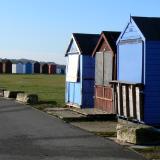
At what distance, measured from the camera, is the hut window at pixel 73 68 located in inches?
978

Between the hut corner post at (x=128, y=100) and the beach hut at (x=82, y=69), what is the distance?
467cm

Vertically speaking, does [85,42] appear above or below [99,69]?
above

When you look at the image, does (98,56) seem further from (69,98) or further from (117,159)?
(117,159)

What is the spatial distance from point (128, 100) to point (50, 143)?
4764mm

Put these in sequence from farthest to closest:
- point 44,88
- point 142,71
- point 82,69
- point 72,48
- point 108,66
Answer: point 44,88 < point 72,48 < point 82,69 < point 108,66 < point 142,71

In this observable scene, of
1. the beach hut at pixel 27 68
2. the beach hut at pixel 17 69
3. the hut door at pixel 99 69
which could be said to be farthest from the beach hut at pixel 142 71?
the beach hut at pixel 17 69

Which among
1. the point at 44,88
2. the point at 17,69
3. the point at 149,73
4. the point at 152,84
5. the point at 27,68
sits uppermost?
the point at 27,68

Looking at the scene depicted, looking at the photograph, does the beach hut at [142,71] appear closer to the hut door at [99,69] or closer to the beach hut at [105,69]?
the beach hut at [105,69]

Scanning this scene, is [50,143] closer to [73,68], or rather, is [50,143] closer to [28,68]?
[73,68]

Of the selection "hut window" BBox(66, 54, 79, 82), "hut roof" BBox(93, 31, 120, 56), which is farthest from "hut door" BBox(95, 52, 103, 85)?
"hut window" BBox(66, 54, 79, 82)

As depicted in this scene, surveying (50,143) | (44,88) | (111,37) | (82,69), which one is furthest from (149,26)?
(44,88)

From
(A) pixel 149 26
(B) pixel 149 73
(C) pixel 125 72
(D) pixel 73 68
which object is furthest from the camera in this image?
(D) pixel 73 68

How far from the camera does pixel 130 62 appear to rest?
58.9 ft

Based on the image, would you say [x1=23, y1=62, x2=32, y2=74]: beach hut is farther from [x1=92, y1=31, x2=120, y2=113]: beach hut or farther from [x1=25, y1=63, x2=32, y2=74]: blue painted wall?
[x1=92, y1=31, x2=120, y2=113]: beach hut
